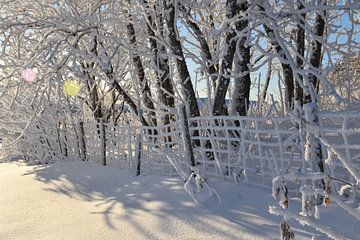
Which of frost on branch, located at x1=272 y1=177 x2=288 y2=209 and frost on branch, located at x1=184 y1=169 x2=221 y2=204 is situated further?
frost on branch, located at x1=184 y1=169 x2=221 y2=204

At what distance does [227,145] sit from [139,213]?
5.72ft

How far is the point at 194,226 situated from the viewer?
379 centimetres

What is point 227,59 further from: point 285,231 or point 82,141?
point 82,141

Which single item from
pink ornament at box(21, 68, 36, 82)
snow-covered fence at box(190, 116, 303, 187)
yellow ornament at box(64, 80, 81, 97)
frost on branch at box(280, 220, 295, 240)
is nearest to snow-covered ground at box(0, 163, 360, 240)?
snow-covered fence at box(190, 116, 303, 187)

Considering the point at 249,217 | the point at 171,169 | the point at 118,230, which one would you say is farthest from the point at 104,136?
the point at 249,217

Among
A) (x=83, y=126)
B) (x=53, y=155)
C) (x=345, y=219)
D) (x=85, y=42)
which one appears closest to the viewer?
(x=345, y=219)

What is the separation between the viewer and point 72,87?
34.7 ft

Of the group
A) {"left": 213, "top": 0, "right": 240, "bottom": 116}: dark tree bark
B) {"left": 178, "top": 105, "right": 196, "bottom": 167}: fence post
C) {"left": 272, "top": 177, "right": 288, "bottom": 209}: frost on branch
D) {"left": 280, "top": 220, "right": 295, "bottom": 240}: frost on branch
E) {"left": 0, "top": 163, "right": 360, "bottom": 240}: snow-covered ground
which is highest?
{"left": 213, "top": 0, "right": 240, "bottom": 116}: dark tree bark

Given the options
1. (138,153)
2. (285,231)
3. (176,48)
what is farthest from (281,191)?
(138,153)

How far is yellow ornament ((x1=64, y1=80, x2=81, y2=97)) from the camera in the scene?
34.2 ft

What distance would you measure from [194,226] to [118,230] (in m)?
0.91

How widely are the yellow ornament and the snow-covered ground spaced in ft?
14.1

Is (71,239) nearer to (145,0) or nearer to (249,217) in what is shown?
(249,217)

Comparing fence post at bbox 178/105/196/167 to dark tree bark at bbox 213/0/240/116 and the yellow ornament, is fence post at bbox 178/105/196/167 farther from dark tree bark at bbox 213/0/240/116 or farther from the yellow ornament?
the yellow ornament
